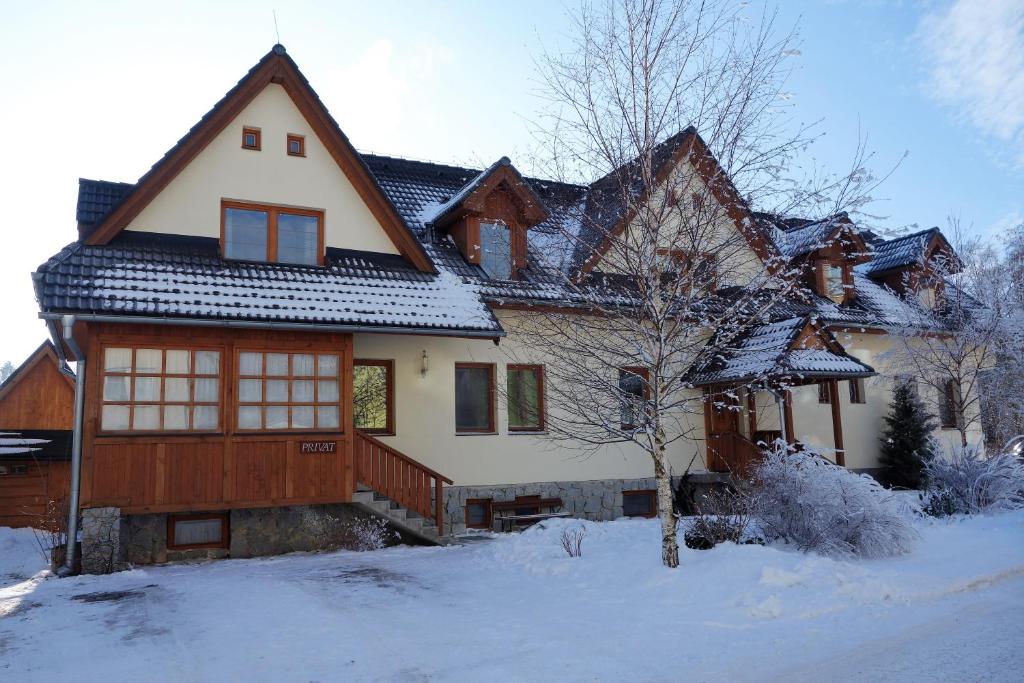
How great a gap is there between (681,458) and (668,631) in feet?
34.4

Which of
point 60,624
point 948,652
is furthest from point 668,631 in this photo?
point 60,624

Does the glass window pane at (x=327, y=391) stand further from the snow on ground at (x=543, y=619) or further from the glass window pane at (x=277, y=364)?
the snow on ground at (x=543, y=619)

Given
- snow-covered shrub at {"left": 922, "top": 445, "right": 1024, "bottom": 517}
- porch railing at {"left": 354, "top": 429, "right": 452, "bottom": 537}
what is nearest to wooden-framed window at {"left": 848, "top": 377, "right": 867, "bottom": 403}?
snow-covered shrub at {"left": 922, "top": 445, "right": 1024, "bottom": 517}

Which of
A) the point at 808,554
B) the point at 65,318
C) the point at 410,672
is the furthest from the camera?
the point at 65,318

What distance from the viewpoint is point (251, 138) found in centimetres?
1304

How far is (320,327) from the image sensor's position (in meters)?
11.6

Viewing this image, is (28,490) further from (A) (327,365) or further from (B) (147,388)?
(A) (327,365)

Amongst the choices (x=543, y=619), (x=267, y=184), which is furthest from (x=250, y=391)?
(x=543, y=619)

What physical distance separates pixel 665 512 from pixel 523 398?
6.89 m

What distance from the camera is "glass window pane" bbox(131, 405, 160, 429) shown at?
1100cm

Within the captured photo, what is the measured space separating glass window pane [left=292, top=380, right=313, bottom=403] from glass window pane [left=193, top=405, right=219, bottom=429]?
118cm

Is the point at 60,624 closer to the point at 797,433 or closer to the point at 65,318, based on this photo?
the point at 65,318

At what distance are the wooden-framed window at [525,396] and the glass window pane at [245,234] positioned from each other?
17.7 feet

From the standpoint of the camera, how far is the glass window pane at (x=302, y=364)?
12.1m
